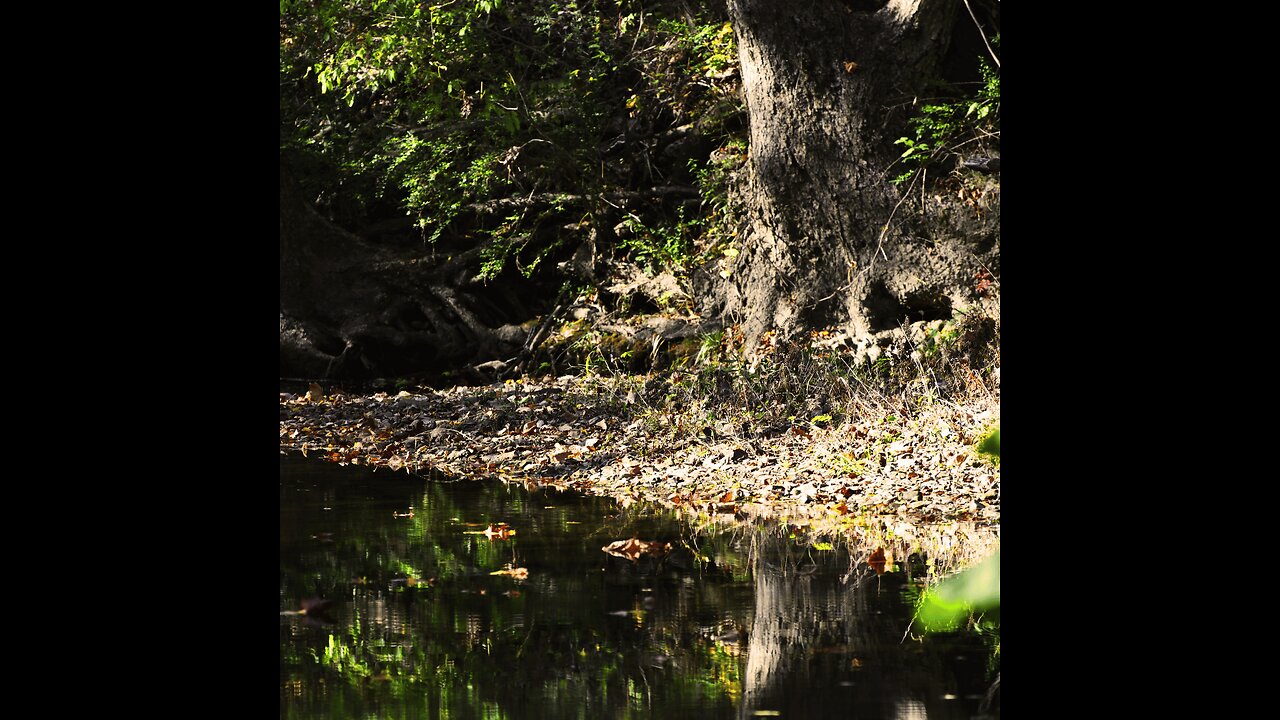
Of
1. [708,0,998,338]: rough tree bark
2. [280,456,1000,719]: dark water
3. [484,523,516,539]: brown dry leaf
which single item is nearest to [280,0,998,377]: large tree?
[708,0,998,338]: rough tree bark

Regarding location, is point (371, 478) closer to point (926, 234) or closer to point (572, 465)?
point (572, 465)

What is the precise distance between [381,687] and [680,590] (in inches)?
72.1

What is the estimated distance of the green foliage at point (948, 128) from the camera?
1218 cm

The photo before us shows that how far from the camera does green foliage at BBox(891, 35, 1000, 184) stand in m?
12.2

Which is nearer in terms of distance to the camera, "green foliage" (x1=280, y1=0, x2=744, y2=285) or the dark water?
the dark water

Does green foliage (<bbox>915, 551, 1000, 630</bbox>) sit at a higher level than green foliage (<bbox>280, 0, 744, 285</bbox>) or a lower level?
lower

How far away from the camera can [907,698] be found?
4.04m

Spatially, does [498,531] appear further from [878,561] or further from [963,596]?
[963,596]

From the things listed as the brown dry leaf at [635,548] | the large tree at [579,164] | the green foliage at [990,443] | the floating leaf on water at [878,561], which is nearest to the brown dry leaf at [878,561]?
the floating leaf on water at [878,561]

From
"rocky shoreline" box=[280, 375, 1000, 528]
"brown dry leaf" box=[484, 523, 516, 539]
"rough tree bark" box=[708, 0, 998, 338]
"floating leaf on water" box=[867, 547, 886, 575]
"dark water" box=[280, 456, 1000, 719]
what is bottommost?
"dark water" box=[280, 456, 1000, 719]

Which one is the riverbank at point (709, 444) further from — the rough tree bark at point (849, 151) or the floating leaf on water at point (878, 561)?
the rough tree bark at point (849, 151)

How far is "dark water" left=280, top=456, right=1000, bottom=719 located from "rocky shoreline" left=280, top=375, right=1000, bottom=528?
3.53 ft

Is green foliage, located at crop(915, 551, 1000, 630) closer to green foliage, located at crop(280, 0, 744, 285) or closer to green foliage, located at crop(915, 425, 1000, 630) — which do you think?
green foliage, located at crop(915, 425, 1000, 630)

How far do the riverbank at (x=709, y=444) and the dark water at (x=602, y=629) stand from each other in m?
1.16
